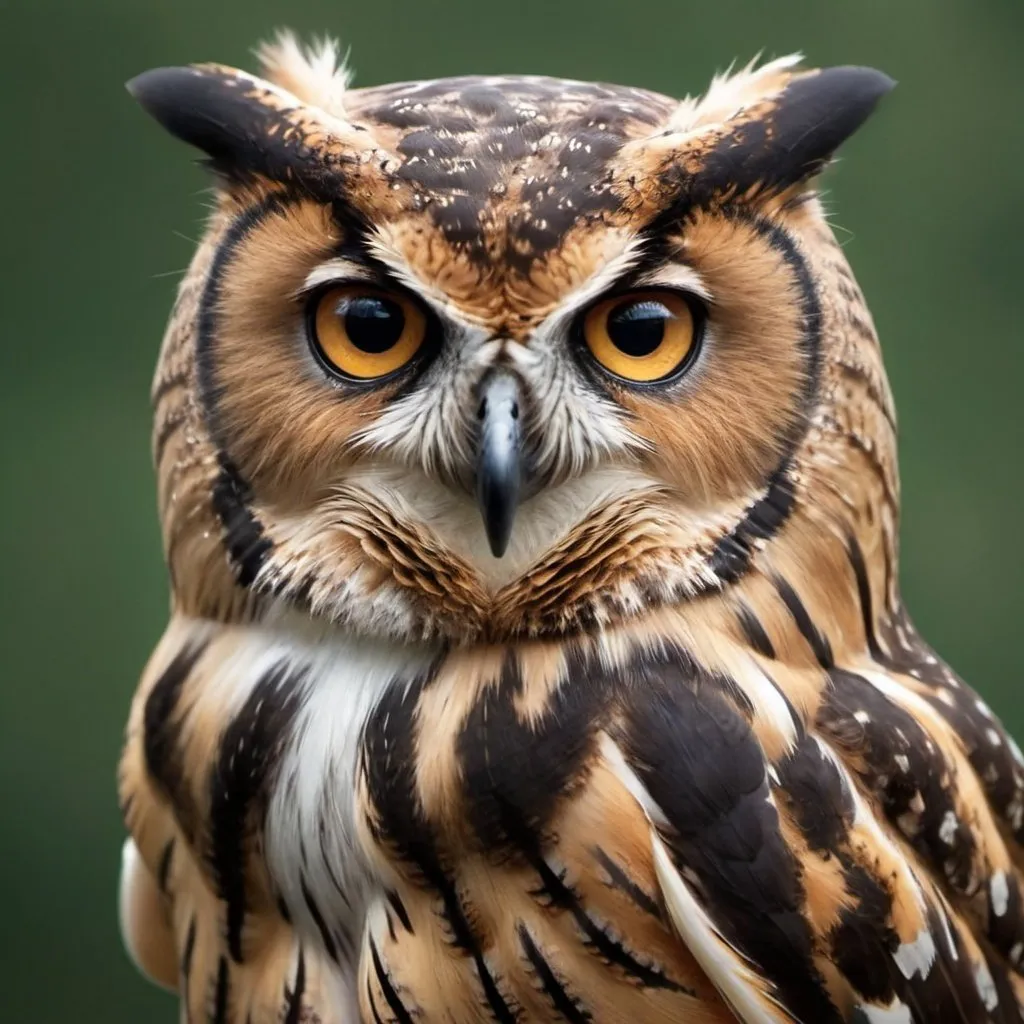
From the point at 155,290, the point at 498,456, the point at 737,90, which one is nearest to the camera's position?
the point at 498,456

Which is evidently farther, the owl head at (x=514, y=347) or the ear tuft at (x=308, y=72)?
the ear tuft at (x=308, y=72)

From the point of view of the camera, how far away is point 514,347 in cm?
99

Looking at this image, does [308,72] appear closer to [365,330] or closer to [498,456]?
[365,330]

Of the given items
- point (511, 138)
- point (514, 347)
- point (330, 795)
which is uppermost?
point (511, 138)

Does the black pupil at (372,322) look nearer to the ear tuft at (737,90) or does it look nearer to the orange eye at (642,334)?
the orange eye at (642,334)

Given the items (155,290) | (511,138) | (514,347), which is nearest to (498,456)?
(514,347)

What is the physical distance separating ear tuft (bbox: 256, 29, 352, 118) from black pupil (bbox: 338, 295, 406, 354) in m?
0.15

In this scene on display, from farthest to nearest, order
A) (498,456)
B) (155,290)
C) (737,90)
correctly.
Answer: (155,290)
(737,90)
(498,456)

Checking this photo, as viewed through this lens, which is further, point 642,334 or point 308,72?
point 308,72

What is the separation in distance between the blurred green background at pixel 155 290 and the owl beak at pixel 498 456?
5.31 feet

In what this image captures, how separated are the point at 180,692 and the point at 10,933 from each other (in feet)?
5.12

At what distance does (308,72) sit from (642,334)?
13.6 inches

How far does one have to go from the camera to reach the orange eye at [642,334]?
103 centimetres

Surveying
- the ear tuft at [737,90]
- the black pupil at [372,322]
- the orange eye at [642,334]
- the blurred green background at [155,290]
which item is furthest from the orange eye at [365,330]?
the blurred green background at [155,290]
